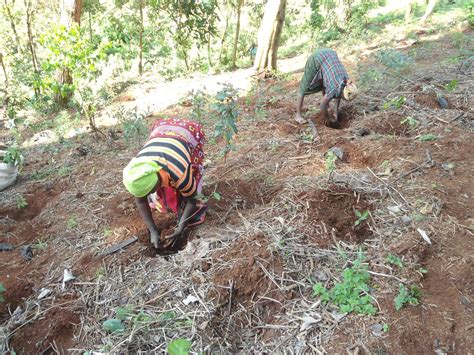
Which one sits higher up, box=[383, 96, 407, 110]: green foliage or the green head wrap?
the green head wrap

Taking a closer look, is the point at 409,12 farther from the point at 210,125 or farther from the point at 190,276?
the point at 190,276

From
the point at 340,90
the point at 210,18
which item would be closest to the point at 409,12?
the point at 210,18

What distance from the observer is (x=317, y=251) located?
7.68 ft

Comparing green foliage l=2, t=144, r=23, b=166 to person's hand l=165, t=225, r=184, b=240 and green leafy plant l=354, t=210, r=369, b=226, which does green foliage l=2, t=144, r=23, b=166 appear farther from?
green leafy plant l=354, t=210, r=369, b=226

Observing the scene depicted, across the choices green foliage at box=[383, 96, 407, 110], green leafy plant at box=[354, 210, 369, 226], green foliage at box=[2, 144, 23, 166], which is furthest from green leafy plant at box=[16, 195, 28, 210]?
green foliage at box=[383, 96, 407, 110]

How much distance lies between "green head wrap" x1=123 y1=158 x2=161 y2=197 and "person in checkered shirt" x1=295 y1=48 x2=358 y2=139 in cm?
238

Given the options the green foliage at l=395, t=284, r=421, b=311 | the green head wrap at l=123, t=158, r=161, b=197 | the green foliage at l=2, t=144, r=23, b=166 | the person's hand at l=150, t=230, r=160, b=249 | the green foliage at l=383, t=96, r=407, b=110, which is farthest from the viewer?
the green foliage at l=383, t=96, r=407, b=110

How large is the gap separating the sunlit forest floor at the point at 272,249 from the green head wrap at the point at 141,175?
622mm

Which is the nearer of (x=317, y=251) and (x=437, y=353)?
(x=437, y=353)

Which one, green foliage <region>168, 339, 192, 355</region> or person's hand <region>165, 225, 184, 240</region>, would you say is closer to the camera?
green foliage <region>168, 339, 192, 355</region>

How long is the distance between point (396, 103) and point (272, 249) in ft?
9.37

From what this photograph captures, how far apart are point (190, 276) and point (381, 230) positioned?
1405mm

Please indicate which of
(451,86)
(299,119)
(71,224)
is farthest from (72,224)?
(451,86)

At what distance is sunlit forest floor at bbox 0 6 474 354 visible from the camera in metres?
1.92
